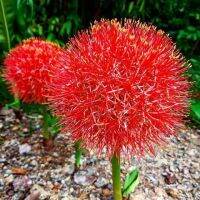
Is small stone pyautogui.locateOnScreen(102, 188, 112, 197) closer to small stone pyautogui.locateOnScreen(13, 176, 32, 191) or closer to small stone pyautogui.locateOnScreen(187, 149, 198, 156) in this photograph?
small stone pyautogui.locateOnScreen(13, 176, 32, 191)

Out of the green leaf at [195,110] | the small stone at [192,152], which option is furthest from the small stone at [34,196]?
the green leaf at [195,110]

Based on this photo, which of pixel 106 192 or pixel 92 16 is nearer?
pixel 106 192

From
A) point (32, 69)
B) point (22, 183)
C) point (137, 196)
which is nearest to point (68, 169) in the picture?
point (22, 183)

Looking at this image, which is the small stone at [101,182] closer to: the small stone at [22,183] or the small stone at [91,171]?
the small stone at [91,171]

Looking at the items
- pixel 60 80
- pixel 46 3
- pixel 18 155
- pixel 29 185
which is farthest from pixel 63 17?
pixel 60 80

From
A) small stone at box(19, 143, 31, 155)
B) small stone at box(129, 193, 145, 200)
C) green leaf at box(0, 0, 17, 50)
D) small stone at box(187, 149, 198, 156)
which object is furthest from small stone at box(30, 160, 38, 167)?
green leaf at box(0, 0, 17, 50)

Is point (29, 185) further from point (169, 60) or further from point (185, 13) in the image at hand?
point (185, 13)

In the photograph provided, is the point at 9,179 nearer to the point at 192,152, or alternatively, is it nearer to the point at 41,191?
the point at 41,191
